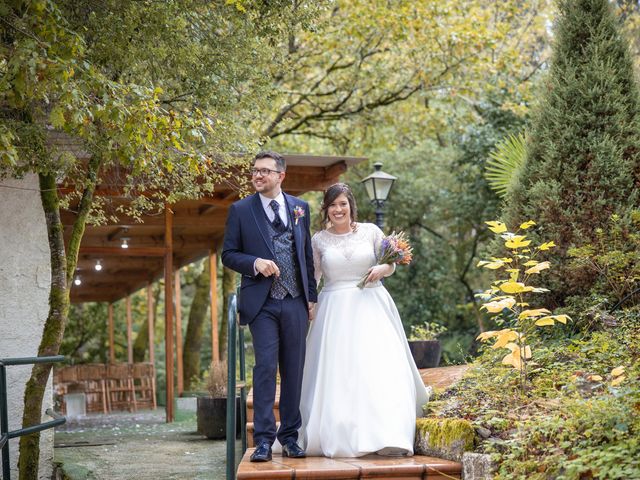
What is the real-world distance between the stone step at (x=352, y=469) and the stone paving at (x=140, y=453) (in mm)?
1840

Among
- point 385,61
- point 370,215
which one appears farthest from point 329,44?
point 370,215

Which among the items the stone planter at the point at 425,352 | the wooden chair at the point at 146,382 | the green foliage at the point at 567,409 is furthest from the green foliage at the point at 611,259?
the wooden chair at the point at 146,382

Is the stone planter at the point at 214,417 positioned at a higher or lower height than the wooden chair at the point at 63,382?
lower

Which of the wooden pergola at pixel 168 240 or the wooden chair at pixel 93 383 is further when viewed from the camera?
the wooden chair at pixel 93 383

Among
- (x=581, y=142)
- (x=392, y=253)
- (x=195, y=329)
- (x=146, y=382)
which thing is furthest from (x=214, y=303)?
(x=392, y=253)

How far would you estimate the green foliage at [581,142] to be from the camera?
6.67 m

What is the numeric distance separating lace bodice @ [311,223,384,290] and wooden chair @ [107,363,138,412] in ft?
41.9

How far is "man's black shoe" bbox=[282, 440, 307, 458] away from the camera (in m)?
4.91

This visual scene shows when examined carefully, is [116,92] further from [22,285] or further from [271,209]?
[22,285]

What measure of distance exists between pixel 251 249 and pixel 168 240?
6941 mm

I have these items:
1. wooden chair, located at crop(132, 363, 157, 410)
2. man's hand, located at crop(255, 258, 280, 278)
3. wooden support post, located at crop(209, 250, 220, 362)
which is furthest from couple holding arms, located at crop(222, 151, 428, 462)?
wooden chair, located at crop(132, 363, 157, 410)

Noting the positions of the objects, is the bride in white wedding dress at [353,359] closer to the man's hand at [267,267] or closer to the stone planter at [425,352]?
the man's hand at [267,267]

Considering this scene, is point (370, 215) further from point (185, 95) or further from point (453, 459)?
point (453, 459)

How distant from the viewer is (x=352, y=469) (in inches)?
176
